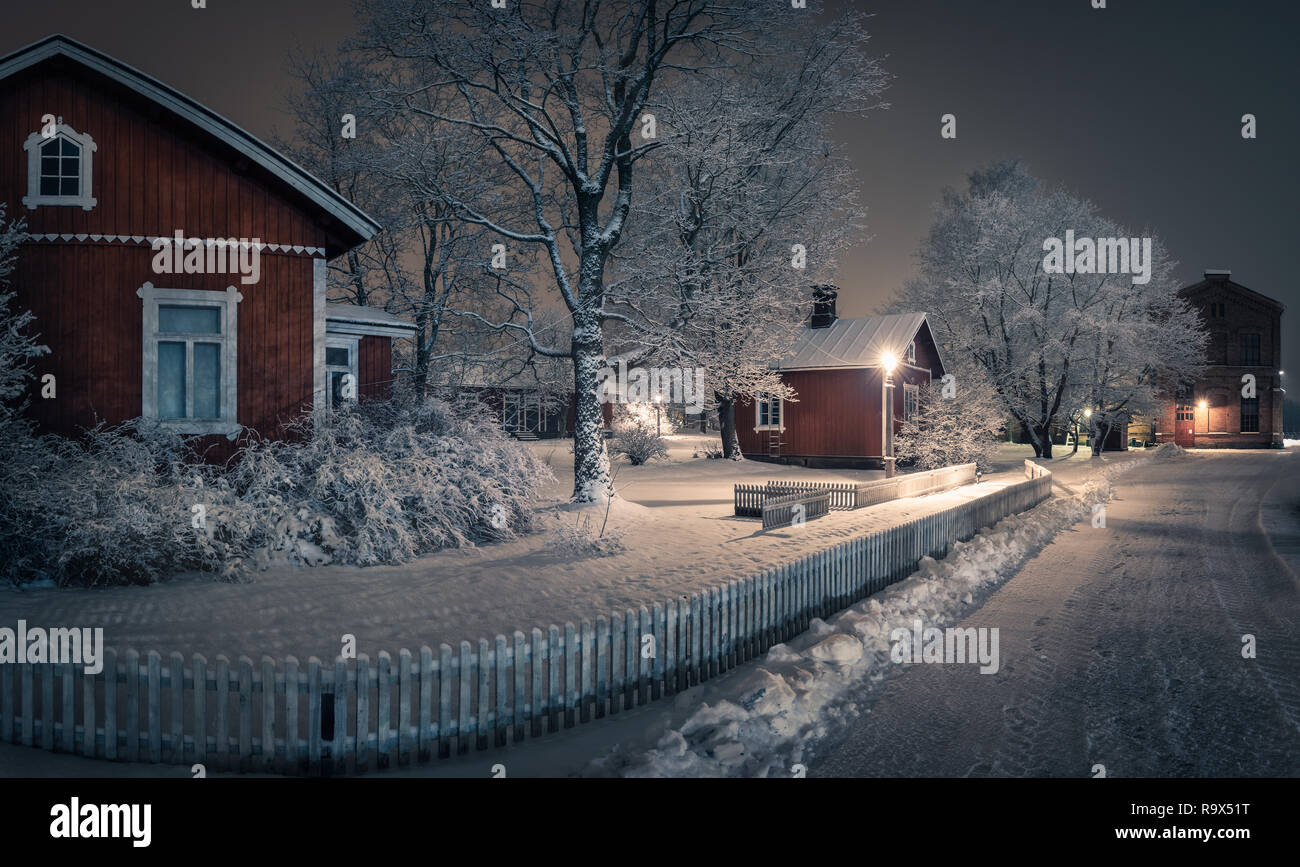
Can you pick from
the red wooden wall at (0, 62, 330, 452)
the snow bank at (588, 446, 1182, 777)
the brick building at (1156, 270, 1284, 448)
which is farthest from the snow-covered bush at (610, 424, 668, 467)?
the brick building at (1156, 270, 1284, 448)

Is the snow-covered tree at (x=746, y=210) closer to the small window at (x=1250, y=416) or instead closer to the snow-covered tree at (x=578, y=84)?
the snow-covered tree at (x=578, y=84)

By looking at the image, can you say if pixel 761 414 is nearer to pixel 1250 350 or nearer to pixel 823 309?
pixel 823 309

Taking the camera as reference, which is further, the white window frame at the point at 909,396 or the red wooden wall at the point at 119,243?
the white window frame at the point at 909,396

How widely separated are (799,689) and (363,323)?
1322cm

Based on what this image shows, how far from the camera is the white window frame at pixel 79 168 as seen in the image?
11.9 metres

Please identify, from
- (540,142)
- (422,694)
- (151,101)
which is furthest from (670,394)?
(422,694)

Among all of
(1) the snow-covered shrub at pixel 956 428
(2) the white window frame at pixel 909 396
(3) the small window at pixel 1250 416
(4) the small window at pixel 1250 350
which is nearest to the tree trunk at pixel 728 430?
(1) the snow-covered shrub at pixel 956 428

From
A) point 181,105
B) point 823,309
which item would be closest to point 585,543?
point 181,105

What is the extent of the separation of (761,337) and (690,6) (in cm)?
1343

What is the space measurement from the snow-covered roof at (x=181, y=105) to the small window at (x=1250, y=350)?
206ft

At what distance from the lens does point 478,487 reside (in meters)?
12.6

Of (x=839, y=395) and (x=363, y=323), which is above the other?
(x=363, y=323)

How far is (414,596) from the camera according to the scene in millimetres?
9188

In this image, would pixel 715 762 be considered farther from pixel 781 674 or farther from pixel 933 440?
pixel 933 440
